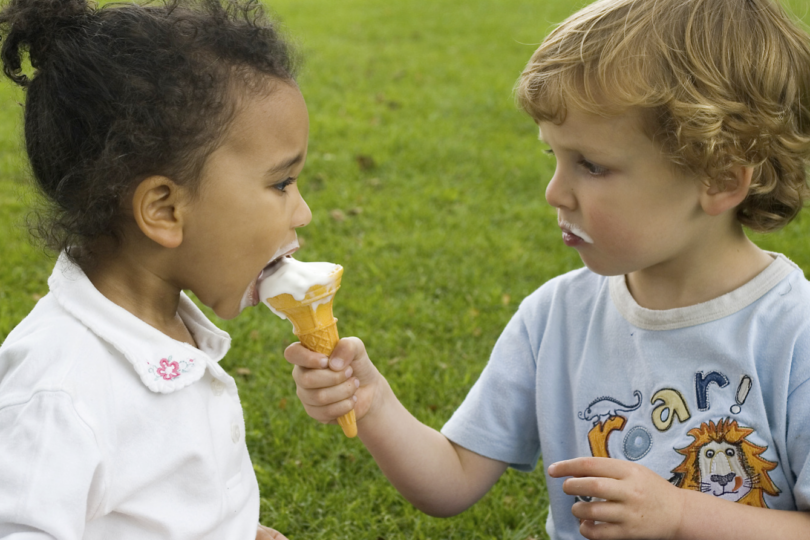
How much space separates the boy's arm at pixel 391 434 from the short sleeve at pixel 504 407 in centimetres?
5

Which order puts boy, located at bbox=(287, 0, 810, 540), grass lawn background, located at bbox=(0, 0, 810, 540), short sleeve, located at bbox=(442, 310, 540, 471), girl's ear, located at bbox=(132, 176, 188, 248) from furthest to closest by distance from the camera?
grass lawn background, located at bbox=(0, 0, 810, 540)
short sleeve, located at bbox=(442, 310, 540, 471)
boy, located at bbox=(287, 0, 810, 540)
girl's ear, located at bbox=(132, 176, 188, 248)

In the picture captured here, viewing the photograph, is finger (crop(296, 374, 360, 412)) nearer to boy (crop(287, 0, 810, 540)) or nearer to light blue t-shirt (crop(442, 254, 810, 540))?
boy (crop(287, 0, 810, 540))

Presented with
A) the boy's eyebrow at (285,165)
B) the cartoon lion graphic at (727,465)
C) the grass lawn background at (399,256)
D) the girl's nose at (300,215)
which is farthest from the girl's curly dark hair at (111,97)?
the cartoon lion graphic at (727,465)

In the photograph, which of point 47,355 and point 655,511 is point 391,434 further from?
point 47,355

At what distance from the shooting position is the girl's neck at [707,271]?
81.4 inches

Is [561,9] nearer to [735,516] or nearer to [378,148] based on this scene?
[378,148]

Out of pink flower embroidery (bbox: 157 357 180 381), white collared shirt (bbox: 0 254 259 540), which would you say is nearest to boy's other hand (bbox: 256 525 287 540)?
white collared shirt (bbox: 0 254 259 540)

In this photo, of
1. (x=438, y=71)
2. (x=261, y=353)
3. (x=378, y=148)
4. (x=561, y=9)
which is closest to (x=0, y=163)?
(x=378, y=148)

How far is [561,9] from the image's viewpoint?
1116 centimetres

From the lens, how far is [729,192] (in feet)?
6.54

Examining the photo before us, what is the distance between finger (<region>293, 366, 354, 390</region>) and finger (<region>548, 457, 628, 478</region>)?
0.56m

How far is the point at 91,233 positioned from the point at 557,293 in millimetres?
1274

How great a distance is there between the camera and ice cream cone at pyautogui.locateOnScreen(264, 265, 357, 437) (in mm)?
1950

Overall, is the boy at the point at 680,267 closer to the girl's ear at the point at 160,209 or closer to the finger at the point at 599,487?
the finger at the point at 599,487
